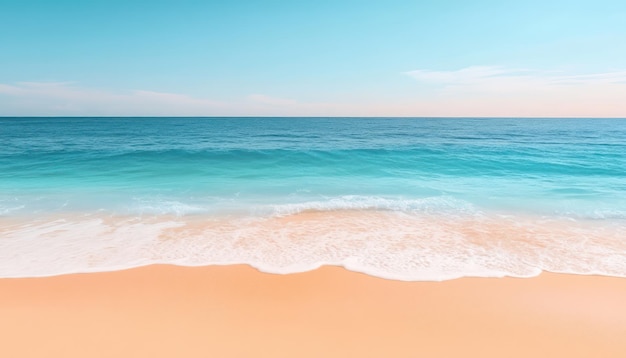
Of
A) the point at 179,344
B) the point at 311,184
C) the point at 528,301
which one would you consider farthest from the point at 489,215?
the point at 179,344

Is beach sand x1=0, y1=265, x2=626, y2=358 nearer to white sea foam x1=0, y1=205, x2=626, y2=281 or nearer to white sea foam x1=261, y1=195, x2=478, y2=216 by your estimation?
white sea foam x1=0, y1=205, x2=626, y2=281

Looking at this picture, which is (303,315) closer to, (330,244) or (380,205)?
(330,244)

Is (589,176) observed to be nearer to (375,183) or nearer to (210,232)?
(375,183)

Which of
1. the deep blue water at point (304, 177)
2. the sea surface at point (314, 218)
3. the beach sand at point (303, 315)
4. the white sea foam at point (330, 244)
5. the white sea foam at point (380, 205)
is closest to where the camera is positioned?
the beach sand at point (303, 315)

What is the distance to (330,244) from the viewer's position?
6.83 m

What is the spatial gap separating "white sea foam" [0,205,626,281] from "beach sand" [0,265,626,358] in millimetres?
422

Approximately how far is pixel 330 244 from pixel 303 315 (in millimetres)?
2643

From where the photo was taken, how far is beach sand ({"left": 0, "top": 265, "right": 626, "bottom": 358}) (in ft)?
12.0

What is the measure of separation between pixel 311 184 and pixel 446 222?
22.4 feet

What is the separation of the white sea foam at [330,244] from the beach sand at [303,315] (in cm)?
42

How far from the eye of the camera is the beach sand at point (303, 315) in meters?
3.65

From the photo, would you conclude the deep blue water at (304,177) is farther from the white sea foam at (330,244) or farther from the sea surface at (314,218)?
the white sea foam at (330,244)

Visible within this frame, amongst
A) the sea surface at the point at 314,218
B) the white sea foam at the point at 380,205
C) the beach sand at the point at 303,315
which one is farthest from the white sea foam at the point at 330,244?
the white sea foam at the point at 380,205

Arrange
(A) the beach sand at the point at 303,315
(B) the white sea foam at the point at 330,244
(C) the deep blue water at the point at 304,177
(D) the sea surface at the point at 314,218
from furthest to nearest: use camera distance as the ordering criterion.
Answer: (C) the deep blue water at the point at 304,177, (D) the sea surface at the point at 314,218, (B) the white sea foam at the point at 330,244, (A) the beach sand at the point at 303,315
